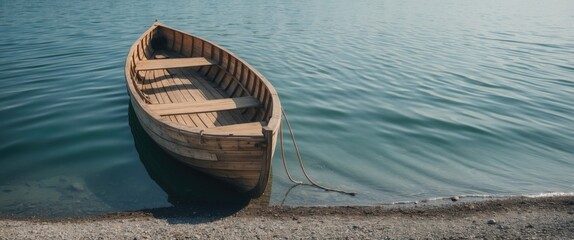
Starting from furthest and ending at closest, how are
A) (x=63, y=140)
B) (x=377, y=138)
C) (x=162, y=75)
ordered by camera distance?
(x=162, y=75) < (x=377, y=138) < (x=63, y=140)

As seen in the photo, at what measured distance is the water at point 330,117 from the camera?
8859 millimetres

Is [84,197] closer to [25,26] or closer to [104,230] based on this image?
[104,230]

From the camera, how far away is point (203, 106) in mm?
9570

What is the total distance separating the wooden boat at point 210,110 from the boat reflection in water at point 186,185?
1.02ft

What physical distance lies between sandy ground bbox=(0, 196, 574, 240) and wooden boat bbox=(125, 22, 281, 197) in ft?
2.83

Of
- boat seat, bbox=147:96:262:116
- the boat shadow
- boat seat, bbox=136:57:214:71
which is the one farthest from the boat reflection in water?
boat seat, bbox=136:57:214:71

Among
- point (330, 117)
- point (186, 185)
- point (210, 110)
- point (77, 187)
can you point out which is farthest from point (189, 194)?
point (330, 117)

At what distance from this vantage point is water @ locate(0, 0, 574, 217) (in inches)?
349

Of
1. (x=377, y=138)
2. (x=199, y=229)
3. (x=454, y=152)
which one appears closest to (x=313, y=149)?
(x=377, y=138)

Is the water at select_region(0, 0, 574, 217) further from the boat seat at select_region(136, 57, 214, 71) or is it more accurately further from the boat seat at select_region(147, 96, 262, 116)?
the boat seat at select_region(136, 57, 214, 71)

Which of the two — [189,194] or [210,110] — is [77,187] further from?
[210,110]

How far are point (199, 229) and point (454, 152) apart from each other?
7.06m

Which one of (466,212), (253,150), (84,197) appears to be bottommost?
(84,197)

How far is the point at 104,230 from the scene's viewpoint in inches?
267
